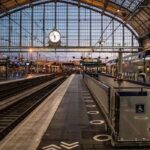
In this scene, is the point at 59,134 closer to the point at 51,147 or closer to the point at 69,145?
the point at 69,145

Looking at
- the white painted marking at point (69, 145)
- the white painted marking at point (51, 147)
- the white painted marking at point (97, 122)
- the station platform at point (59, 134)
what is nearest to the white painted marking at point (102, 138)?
the station platform at point (59, 134)

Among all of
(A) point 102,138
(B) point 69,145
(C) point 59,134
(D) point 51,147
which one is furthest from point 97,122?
(D) point 51,147

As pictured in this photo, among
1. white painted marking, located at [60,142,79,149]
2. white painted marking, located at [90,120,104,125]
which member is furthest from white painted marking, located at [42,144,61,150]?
white painted marking, located at [90,120,104,125]

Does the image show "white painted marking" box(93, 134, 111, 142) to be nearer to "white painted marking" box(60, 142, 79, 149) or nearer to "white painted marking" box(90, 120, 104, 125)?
"white painted marking" box(60, 142, 79, 149)

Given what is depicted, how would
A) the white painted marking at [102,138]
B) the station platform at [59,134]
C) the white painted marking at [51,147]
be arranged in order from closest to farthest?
1. the white painted marking at [51,147]
2. the station platform at [59,134]
3. the white painted marking at [102,138]

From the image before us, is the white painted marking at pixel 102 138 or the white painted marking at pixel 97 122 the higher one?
the white painted marking at pixel 102 138

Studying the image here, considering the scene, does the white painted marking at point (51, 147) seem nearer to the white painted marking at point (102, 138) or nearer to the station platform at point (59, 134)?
the station platform at point (59, 134)

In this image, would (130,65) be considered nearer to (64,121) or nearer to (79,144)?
(64,121)

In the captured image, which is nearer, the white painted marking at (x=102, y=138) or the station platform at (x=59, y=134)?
the station platform at (x=59, y=134)

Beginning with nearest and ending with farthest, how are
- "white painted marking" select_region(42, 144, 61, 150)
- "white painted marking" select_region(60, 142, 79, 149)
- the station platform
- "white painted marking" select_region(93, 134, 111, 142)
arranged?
"white painted marking" select_region(42, 144, 61, 150) < "white painted marking" select_region(60, 142, 79, 149) < the station platform < "white painted marking" select_region(93, 134, 111, 142)

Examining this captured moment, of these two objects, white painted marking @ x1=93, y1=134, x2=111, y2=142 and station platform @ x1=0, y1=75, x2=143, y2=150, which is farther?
white painted marking @ x1=93, y1=134, x2=111, y2=142

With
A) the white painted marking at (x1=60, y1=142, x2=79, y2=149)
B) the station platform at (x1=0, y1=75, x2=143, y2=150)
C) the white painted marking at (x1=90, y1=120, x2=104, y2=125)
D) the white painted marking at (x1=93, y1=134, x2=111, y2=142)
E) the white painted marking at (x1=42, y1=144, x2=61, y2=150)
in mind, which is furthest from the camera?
the white painted marking at (x1=90, y1=120, x2=104, y2=125)

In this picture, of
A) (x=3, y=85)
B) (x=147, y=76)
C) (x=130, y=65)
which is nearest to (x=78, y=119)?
(x=147, y=76)

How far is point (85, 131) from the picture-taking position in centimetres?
1261
